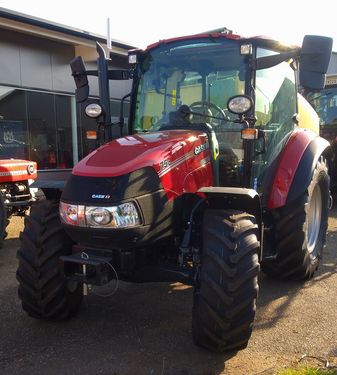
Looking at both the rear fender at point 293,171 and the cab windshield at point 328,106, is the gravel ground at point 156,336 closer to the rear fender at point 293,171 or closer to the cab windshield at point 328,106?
the rear fender at point 293,171

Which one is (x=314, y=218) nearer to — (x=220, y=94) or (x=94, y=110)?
(x=220, y=94)

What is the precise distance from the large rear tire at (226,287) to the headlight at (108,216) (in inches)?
20.9

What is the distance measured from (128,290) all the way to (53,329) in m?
1.02

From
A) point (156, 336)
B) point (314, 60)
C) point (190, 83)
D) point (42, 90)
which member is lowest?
point (156, 336)

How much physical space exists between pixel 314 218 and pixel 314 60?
6.95 feet

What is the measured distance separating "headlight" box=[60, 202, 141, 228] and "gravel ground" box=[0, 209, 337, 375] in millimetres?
940

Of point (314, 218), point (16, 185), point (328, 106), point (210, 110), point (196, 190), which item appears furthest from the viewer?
point (328, 106)

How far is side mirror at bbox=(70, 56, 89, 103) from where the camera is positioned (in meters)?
4.02

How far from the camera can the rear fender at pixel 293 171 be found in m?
4.07

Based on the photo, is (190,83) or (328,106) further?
(328,106)

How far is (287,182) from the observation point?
4.13 metres

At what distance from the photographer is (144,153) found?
3268mm

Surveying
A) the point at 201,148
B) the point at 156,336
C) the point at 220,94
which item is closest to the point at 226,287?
the point at 156,336

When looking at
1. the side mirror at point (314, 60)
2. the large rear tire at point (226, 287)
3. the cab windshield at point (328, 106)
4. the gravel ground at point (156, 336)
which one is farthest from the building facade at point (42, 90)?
the large rear tire at point (226, 287)
